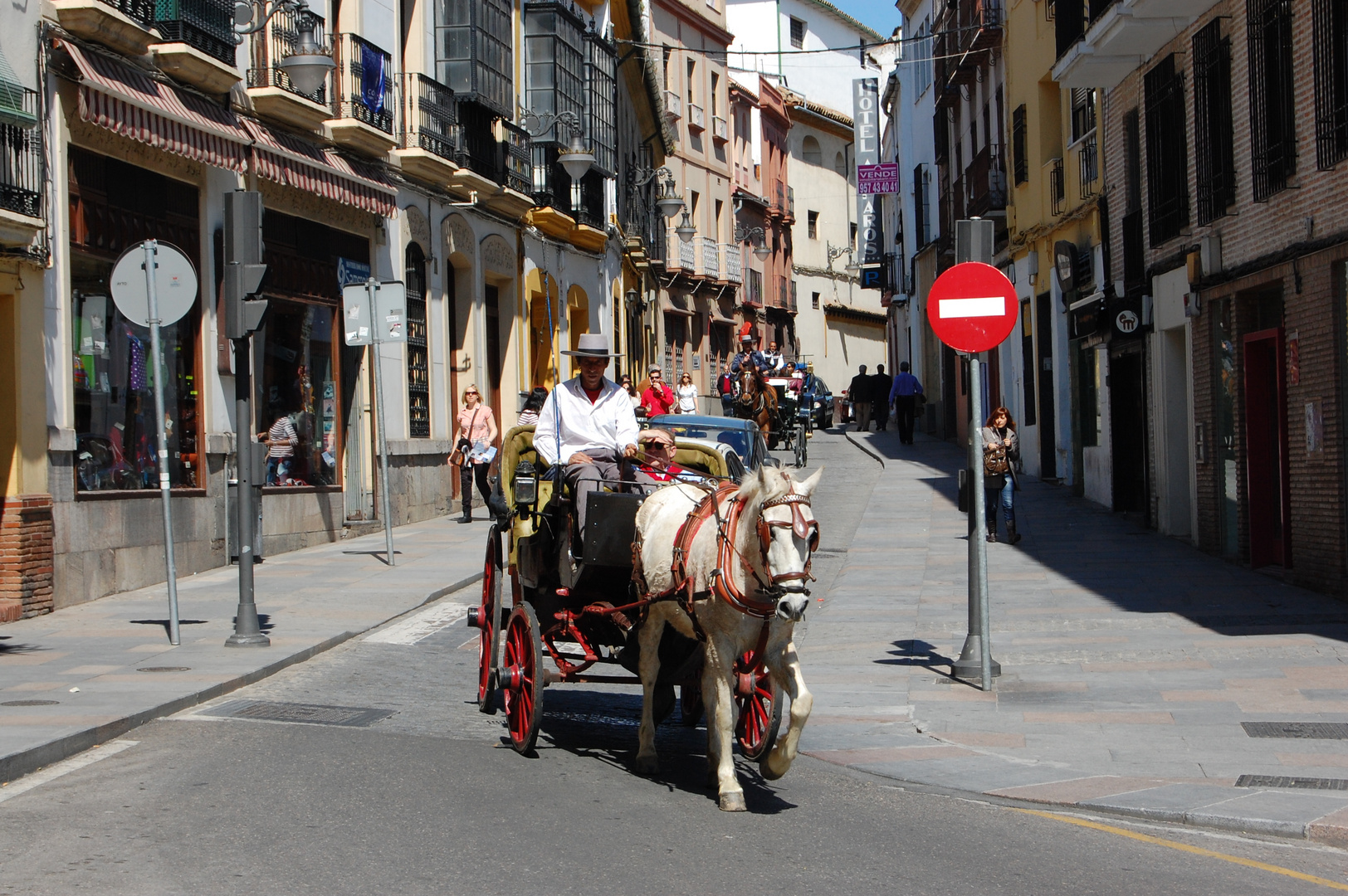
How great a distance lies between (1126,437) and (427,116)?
11507 mm

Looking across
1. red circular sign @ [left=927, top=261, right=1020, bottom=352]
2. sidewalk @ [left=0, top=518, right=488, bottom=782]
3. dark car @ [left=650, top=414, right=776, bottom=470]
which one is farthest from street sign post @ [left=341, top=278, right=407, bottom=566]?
red circular sign @ [left=927, top=261, right=1020, bottom=352]

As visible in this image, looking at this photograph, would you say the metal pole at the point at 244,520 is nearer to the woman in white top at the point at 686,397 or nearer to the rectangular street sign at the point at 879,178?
the woman in white top at the point at 686,397

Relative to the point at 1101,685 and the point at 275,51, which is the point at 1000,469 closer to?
the point at 1101,685

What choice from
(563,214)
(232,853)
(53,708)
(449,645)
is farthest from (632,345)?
(232,853)

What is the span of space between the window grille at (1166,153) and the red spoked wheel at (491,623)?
12.3 meters

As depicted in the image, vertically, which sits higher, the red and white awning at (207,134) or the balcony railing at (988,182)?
the balcony railing at (988,182)

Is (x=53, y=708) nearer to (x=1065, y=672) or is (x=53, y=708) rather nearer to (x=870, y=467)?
(x=1065, y=672)

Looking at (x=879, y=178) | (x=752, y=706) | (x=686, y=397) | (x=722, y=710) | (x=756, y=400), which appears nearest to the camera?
(x=722, y=710)

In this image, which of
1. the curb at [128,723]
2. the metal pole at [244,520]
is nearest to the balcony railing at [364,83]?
the metal pole at [244,520]

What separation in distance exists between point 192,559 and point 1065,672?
961cm

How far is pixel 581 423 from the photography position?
8844 mm

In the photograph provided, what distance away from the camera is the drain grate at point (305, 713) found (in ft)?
29.5

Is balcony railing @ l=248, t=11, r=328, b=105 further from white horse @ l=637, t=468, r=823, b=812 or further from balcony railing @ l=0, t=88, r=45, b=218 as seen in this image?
white horse @ l=637, t=468, r=823, b=812

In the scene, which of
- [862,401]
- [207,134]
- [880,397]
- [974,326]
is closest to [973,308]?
[974,326]
